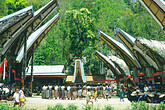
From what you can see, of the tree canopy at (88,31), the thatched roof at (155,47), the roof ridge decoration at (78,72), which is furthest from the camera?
the tree canopy at (88,31)

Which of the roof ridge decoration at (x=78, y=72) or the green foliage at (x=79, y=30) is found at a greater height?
the green foliage at (x=79, y=30)

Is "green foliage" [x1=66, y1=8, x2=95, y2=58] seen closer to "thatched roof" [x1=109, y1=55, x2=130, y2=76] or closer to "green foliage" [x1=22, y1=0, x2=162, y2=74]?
"green foliage" [x1=22, y1=0, x2=162, y2=74]

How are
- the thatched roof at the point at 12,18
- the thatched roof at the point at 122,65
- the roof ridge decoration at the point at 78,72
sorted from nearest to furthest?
the thatched roof at the point at 12,18 → the thatched roof at the point at 122,65 → the roof ridge decoration at the point at 78,72

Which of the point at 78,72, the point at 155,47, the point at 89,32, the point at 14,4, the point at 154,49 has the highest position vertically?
the point at 14,4

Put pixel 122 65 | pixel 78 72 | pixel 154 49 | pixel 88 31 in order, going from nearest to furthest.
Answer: pixel 154 49 → pixel 122 65 → pixel 78 72 → pixel 88 31

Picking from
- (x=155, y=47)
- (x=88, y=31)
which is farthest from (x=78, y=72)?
(x=155, y=47)

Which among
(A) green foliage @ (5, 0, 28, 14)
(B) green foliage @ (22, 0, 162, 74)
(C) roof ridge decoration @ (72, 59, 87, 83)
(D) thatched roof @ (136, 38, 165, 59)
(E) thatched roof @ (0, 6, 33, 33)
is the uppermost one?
(A) green foliage @ (5, 0, 28, 14)

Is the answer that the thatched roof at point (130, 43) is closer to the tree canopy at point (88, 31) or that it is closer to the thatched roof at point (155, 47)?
the thatched roof at point (155, 47)

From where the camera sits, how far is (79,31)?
158 feet

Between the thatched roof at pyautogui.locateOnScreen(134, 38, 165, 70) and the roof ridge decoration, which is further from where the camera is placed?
the roof ridge decoration

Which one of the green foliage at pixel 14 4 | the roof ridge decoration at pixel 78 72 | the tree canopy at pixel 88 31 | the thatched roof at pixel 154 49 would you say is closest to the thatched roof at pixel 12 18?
the thatched roof at pixel 154 49

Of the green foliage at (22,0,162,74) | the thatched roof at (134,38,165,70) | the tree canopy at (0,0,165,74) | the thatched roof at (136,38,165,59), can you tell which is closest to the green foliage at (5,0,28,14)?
the tree canopy at (0,0,165,74)

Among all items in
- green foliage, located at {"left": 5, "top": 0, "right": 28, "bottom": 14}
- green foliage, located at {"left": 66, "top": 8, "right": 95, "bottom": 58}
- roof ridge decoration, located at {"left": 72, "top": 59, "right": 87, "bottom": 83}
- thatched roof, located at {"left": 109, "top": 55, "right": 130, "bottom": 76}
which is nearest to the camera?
thatched roof, located at {"left": 109, "top": 55, "right": 130, "bottom": 76}

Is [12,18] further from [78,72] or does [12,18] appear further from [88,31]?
[88,31]
